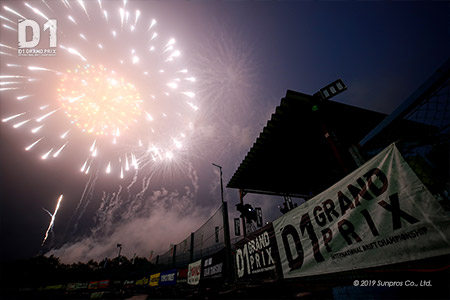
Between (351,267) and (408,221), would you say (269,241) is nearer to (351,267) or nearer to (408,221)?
(351,267)

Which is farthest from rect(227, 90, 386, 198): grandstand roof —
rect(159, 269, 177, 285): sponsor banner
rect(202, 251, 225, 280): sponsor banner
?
rect(159, 269, 177, 285): sponsor banner

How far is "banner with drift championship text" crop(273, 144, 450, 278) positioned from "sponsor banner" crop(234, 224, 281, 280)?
21.1 inches

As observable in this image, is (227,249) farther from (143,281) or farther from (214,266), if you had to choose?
(143,281)

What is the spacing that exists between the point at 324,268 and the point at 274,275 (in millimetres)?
1556

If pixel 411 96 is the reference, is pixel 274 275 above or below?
below

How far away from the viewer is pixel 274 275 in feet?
13.5

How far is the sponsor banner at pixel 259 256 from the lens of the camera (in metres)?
4.30

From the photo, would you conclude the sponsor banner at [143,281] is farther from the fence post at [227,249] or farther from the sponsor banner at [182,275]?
the fence post at [227,249]

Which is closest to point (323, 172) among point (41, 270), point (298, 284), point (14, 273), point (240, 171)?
point (240, 171)

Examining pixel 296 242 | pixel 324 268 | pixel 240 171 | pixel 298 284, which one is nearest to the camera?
pixel 324 268

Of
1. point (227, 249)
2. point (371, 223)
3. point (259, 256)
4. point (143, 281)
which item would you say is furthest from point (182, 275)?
point (371, 223)

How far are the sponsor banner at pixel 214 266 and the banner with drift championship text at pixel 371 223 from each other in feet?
13.6

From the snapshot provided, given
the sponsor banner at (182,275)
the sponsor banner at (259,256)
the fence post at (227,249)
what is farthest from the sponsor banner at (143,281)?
the sponsor banner at (259,256)

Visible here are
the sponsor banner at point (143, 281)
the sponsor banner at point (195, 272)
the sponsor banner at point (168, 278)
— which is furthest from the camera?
the sponsor banner at point (143, 281)
